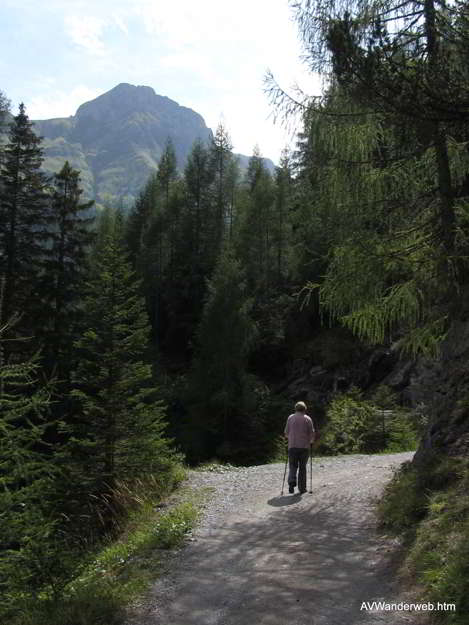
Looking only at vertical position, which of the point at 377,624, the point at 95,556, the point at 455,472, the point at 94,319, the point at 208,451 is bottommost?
the point at 208,451

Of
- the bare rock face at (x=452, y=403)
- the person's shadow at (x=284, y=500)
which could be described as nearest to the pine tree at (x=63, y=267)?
the person's shadow at (x=284, y=500)

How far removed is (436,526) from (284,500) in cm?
412

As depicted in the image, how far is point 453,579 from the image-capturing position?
4.41 meters

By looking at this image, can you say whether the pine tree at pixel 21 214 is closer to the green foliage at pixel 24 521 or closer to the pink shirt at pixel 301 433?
the pink shirt at pixel 301 433

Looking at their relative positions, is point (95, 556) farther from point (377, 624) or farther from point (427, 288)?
point (427, 288)

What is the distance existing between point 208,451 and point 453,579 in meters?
22.0

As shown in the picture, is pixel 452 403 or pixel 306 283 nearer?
pixel 452 403

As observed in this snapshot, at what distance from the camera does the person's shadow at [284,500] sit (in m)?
9.18

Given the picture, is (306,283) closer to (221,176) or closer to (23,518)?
(23,518)

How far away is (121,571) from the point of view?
6.66 metres

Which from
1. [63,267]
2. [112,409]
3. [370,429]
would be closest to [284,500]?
[112,409]

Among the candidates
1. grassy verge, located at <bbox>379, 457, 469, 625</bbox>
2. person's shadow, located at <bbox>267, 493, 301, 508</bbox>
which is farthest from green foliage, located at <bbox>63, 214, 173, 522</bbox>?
grassy verge, located at <bbox>379, 457, 469, 625</bbox>

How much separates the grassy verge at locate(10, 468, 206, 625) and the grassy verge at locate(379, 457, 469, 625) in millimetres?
2953

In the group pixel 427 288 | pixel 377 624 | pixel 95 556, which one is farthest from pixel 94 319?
pixel 377 624
